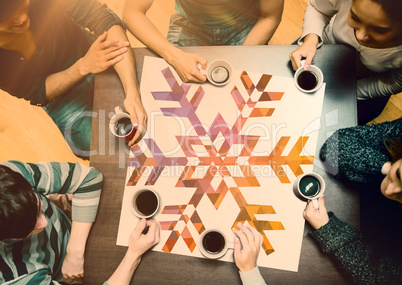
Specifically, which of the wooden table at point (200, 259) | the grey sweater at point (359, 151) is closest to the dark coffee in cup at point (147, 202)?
the wooden table at point (200, 259)

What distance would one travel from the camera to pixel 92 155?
110cm

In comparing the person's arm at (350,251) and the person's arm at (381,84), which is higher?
the person's arm at (381,84)

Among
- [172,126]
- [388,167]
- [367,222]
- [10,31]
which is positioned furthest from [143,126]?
[367,222]

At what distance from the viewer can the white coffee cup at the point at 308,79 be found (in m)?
1.01

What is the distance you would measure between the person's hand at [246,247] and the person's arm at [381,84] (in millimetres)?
861

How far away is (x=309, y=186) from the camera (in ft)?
3.21

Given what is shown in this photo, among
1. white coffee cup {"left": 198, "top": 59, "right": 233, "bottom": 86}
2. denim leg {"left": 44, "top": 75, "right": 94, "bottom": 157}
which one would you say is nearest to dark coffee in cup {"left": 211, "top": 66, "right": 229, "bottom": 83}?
white coffee cup {"left": 198, "top": 59, "right": 233, "bottom": 86}

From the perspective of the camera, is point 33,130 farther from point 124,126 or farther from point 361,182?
point 361,182

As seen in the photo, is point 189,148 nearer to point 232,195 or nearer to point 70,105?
point 232,195

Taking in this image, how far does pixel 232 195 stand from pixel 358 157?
51 cm

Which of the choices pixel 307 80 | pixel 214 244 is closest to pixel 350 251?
pixel 214 244

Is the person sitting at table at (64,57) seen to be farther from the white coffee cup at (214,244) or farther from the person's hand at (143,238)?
the white coffee cup at (214,244)

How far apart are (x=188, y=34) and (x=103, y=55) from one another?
1.92ft

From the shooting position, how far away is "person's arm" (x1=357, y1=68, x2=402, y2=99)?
1123 millimetres
